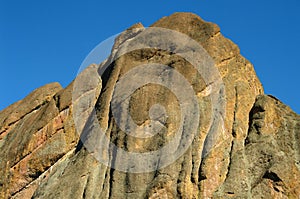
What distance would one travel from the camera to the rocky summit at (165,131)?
37.9 metres

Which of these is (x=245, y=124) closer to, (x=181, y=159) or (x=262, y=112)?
(x=262, y=112)

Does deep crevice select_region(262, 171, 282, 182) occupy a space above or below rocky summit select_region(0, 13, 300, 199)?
below

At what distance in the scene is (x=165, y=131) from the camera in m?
40.5

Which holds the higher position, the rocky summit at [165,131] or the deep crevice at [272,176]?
the rocky summit at [165,131]

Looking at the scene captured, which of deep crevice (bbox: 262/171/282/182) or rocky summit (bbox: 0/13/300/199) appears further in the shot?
rocky summit (bbox: 0/13/300/199)

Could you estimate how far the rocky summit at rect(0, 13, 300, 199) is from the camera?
37938mm

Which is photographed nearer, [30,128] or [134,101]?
[134,101]

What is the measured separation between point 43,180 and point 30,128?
7267 millimetres

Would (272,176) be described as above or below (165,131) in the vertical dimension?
below

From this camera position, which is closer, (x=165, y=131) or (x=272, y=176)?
(x=272, y=176)

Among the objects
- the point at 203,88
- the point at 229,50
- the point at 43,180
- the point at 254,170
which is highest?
the point at 229,50

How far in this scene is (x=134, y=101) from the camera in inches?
1718

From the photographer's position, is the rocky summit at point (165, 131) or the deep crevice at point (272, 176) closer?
the deep crevice at point (272, 176)

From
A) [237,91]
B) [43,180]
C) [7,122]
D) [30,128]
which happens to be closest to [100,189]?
[43,180]
